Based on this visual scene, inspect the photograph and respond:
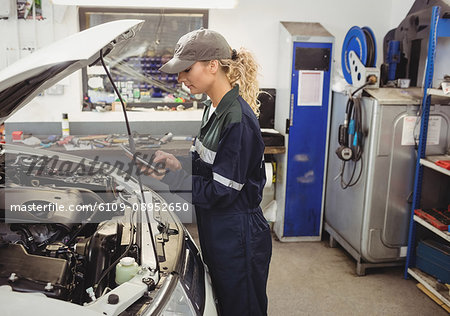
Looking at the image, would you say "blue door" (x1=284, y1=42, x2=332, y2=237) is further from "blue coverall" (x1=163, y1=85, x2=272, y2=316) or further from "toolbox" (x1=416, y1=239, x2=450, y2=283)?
"blue coverall" (x1=163, y1=85, x2=272, y2=316)

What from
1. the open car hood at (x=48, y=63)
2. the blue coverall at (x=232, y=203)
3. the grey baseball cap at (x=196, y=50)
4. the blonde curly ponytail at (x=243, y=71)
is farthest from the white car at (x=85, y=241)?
the blonde curly ponytail at (x=243, y=71)

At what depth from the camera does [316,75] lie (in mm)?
3693

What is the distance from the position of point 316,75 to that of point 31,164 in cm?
237

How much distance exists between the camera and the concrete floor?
9.52 ft

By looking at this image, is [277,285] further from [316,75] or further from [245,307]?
[316,75]

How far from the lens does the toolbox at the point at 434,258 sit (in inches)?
117

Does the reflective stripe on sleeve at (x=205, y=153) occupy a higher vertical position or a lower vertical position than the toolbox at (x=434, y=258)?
higher

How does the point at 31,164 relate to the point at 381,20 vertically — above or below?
below

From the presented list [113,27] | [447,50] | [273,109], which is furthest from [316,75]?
[113,27]

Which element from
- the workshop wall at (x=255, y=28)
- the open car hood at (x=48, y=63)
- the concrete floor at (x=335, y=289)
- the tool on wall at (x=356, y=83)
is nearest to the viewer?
the open car hood at (x=48, y=63)

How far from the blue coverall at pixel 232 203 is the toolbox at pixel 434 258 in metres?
1.65

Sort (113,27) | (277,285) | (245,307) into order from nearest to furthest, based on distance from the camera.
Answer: (113,27) < (245,307) < (277,285)

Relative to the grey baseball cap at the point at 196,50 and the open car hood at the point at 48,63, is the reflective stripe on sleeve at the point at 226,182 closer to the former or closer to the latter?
the grey baseball cap at the point at 196,50

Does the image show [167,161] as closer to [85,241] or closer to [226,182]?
[226,182]
